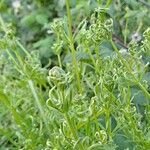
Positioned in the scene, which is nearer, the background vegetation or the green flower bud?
the green flower bud

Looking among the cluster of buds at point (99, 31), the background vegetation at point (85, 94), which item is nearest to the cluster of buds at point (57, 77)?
the background vegetation at point (85, 94)

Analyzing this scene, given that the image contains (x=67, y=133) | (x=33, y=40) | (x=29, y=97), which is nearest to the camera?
(x=67, y=133)

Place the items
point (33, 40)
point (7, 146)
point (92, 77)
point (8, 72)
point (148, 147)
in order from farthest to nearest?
point (33, 40) → point (8, 72) → point (7, 146) → point (92, 77) → point (148, 147)

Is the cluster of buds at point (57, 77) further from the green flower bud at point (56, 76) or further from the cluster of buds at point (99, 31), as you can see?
the cluster of buds at point (99, 31)

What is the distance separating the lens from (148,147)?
110cm

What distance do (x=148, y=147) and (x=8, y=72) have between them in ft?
3.00

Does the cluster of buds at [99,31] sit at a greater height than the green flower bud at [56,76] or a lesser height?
lesser

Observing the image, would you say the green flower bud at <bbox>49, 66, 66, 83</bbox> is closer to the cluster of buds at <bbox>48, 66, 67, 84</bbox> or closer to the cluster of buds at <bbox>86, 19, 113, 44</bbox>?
the cluster of buds at <bbox>48, 66, 67, 84</bbox>

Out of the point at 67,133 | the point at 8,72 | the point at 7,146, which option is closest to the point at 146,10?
the point at 8,72

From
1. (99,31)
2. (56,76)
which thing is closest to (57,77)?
(56,76)

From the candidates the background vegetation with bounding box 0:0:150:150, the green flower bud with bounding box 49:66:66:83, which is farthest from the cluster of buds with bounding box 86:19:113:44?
the green flower bud with bounding box 49:66:66:83

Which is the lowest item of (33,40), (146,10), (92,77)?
(33,40)

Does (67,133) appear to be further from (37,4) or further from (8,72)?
(37,4)

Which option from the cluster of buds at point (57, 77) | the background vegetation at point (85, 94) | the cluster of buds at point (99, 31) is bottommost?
the background vegetation at point (85, 94)
